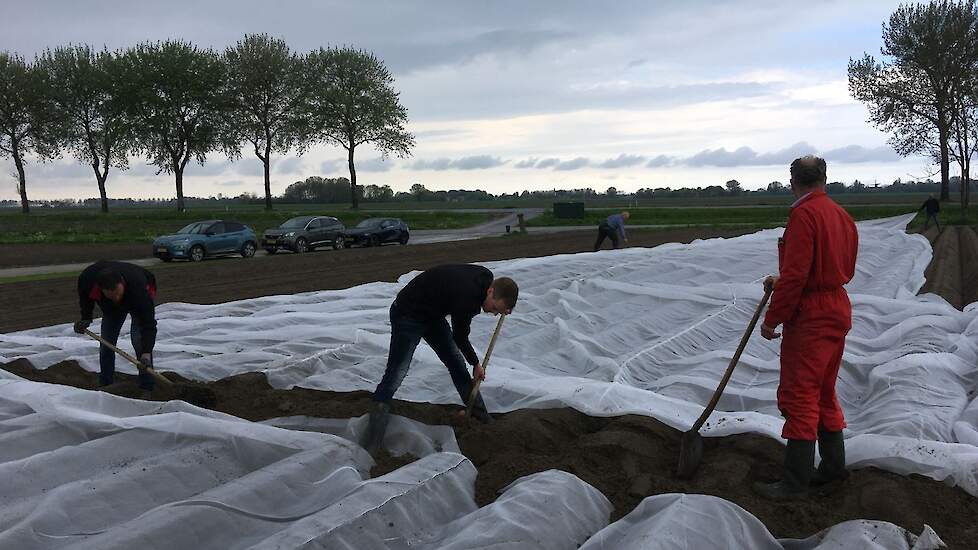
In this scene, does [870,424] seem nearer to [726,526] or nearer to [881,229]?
[726,526]

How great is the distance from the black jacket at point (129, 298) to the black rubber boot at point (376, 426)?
8.35ft

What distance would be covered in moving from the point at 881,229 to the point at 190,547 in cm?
2608

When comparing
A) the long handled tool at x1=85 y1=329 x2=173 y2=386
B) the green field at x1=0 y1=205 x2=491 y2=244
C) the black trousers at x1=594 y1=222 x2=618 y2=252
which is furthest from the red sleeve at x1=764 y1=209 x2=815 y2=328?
the green field at x1=0 y1=205 x2=491 y2=244

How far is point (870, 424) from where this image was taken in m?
5.43

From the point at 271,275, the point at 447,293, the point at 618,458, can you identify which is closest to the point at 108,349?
the point at 447,293

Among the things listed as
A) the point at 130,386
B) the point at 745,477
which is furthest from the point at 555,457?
the point at 130,386

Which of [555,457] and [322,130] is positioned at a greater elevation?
[322,130]

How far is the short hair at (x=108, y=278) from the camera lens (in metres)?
6.09

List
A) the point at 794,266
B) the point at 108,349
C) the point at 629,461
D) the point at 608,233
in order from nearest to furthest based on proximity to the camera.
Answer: the point at 794,266 < the point at 629,461 < the point at 108,349 < the point at 608,233

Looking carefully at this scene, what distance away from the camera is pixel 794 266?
13.1ft

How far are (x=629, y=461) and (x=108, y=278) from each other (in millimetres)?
4483

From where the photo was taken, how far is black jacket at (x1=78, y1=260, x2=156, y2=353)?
6.31 meters

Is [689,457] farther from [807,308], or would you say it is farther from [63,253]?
[63,253]

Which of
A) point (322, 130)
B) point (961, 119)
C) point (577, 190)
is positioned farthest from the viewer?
point (577, 190)
